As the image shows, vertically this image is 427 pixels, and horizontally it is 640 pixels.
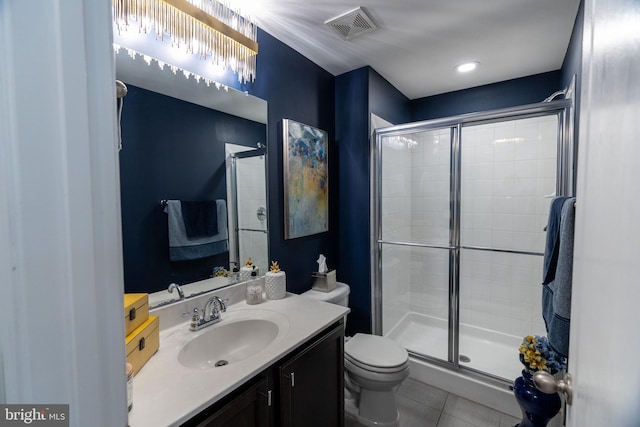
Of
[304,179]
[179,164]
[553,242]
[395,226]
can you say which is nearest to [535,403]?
[553,242]

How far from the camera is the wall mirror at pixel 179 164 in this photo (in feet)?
3.78

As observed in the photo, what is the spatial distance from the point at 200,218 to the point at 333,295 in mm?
1073

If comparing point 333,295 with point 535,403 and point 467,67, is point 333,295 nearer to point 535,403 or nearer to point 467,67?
point 535,403

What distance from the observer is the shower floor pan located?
2.30m

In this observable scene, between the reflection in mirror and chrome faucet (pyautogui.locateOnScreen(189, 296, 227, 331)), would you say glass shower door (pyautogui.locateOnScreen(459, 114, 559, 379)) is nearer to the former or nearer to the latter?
the reflection in mirror

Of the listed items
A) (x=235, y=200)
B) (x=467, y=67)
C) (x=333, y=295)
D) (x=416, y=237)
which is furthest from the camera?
(x=416, y=237)

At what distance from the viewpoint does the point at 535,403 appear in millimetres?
1372

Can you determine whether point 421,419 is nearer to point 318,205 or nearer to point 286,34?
point 318,205

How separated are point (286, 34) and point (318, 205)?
3.79 feet

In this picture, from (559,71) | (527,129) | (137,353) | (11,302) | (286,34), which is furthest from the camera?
(527,129)

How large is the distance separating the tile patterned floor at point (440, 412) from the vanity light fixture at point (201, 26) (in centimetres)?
226

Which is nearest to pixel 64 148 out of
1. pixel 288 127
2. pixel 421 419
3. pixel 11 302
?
pixel 11 302

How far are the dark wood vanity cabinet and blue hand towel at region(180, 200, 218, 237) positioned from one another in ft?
2.41

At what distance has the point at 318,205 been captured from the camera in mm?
2129
